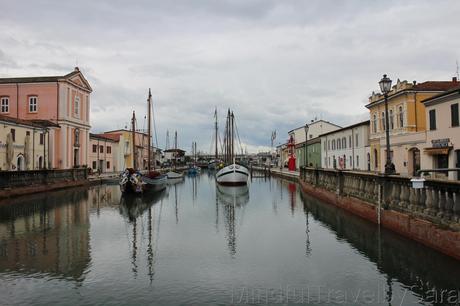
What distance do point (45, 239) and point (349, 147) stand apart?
4387 cm

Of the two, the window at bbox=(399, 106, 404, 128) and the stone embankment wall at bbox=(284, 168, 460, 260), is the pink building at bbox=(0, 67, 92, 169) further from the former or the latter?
the window at bbox=(399, 106, 404, 128)

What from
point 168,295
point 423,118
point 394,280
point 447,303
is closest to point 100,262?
point 168,295

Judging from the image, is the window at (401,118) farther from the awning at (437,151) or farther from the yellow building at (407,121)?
the awning at (437,151)

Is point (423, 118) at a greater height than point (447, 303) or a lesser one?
greater

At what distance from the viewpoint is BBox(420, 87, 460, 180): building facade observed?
25.5 m

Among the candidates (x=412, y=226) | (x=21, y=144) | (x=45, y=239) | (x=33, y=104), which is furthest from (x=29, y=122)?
(x=412, y=226)

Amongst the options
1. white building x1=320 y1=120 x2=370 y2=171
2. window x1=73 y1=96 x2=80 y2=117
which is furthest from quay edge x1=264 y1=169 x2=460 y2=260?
window x1=73 y1=96 x2=80 y2=117

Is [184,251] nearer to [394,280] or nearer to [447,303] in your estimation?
[394,280]

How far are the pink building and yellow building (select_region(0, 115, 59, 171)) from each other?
2366 millimetres

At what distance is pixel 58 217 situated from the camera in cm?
2308

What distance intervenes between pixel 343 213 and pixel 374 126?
81.4 feet

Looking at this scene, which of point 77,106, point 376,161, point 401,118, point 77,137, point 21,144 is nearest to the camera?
point 401,118

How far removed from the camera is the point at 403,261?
12344 millimetres

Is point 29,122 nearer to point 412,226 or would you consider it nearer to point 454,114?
point 454,114
